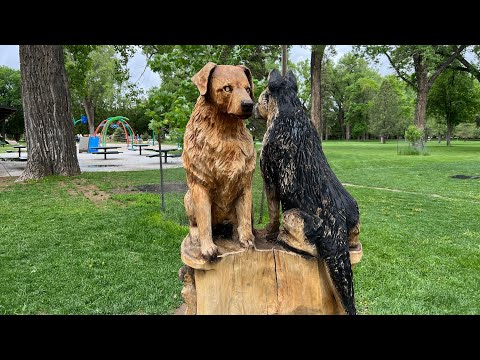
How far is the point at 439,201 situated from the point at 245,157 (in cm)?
797

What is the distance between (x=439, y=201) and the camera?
8.76 meters

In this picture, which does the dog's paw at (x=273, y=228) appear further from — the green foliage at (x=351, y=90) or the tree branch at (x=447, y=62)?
the green foliage at (x=351, y=90)

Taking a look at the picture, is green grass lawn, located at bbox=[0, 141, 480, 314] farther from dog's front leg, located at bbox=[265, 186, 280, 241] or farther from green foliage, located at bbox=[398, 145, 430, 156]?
green foliage, located at bbox=[398, 145, 430, 156]

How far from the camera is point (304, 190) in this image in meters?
2.17

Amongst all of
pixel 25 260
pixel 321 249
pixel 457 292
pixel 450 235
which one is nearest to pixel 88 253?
pixel 25 260

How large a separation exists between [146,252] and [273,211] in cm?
333

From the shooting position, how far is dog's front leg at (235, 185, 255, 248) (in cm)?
231

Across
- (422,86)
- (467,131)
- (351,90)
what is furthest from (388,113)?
(467,131)

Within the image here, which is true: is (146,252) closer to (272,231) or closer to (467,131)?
(272,231)

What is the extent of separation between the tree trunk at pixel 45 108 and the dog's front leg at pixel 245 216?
1032 centimetres

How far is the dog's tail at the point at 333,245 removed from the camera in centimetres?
209

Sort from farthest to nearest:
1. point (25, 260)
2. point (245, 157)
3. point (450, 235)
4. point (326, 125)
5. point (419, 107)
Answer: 1. point (326, 125)
2. point (419, 107)
3. point (450, 235)
4. point (25, 260)
5. point (245, 157)

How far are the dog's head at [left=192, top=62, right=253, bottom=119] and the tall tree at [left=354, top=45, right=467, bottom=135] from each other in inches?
974

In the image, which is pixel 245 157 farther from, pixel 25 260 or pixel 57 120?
pixel 57 120
